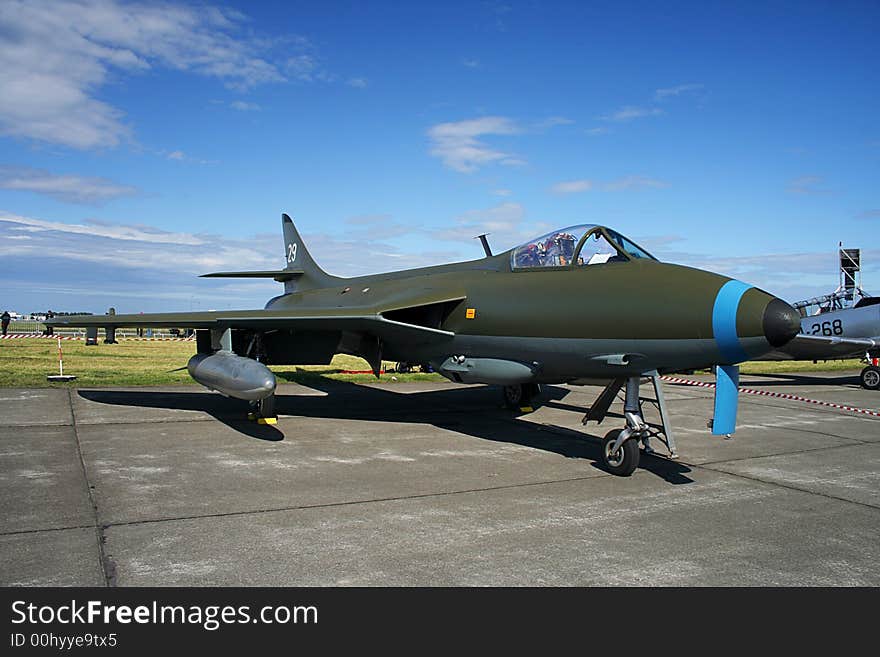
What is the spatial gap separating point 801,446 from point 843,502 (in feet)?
10.8

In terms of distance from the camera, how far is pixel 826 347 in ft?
59.1

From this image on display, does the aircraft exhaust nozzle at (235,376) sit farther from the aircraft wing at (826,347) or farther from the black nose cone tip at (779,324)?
the aircraft wing at (826,347)

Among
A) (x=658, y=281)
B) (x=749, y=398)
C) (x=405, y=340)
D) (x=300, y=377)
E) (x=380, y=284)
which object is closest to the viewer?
(x=658, y=281)

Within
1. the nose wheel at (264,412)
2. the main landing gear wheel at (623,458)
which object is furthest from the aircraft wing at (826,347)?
the nose wheel at (264,412)

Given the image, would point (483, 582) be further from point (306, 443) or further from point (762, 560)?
point (306, 443)

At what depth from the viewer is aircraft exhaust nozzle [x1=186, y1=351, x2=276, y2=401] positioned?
8.66m

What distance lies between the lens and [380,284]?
1156cm

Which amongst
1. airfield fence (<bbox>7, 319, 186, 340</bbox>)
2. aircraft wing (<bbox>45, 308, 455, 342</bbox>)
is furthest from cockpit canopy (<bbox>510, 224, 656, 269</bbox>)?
airfield fence (<bbox>7, 319, 186, 340</bbox>)

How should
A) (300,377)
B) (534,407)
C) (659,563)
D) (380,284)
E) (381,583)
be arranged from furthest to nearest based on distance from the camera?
(300,377), (534,407), (380,284), (659,563), (381,583)

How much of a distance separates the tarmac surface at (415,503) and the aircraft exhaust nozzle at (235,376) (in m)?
0.69

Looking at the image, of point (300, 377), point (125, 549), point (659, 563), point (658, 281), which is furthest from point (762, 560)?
point (300, 377)

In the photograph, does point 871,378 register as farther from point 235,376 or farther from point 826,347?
point 235,376

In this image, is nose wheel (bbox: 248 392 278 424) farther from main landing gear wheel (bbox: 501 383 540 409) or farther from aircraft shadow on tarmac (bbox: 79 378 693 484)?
main landing gear wheel (bbox: 501 383 540 409)

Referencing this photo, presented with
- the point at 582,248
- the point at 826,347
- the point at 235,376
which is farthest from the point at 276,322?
the point at 826,347
